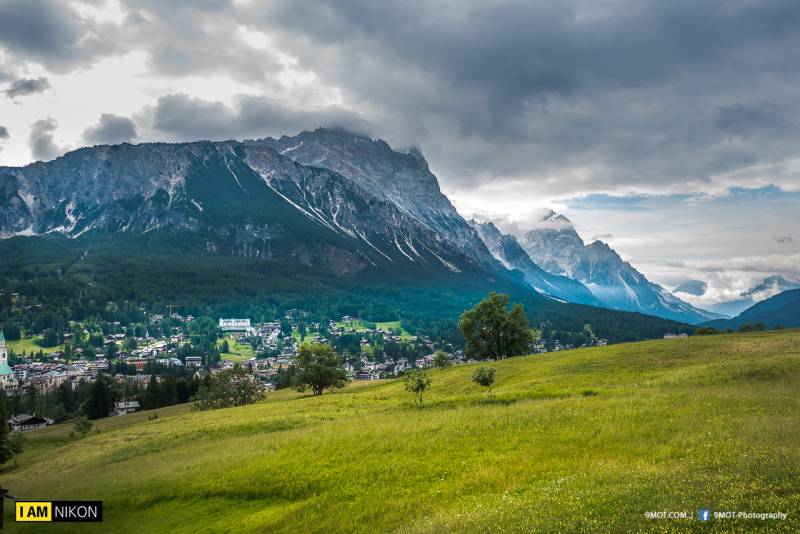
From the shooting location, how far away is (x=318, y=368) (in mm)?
89188

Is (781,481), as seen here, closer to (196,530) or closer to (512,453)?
(512,453)

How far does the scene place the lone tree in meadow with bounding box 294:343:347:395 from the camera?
89125 mm

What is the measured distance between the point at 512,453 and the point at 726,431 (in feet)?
33.6

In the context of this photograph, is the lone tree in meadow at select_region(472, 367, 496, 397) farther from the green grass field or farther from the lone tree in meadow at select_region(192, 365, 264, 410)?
the lone tree in meadow at select_region(192, 365, 264, 410)

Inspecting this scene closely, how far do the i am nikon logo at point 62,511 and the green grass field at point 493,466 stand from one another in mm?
609

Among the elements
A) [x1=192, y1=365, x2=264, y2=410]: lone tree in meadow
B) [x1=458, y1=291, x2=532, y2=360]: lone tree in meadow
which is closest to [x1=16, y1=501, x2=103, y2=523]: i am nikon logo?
[x1=192, y1=365, x2=264, y2=410]: lone tree in meadow

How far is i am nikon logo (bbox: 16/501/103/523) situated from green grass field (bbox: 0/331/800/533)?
24.0 inches

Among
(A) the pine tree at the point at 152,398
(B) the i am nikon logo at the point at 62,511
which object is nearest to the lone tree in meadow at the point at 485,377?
(B) the i am nikon logo at the point at 62,511

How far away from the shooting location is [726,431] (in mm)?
23094

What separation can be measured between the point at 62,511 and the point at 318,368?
202 feet

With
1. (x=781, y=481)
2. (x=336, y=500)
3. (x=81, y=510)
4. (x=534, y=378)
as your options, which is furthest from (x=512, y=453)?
(x=534, y=378)

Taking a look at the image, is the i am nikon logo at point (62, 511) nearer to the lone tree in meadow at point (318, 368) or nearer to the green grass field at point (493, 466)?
the green grass field at point (493, 466)

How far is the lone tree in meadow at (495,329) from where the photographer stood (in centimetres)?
10138

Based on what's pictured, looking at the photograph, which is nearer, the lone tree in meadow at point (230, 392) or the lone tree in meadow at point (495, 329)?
the lone tree in meadow at point (230, 392)
